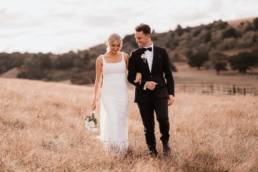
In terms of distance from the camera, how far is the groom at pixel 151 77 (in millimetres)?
6875

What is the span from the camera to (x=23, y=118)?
354 inches

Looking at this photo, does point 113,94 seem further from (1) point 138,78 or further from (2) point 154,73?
(2) point 154,73

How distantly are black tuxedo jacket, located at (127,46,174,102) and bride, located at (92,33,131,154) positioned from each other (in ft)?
0.67

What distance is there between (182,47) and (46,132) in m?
108

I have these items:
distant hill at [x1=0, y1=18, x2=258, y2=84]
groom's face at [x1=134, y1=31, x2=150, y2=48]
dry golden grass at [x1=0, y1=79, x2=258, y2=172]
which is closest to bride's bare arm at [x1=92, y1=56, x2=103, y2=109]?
groom's face at [x1=134, y1=31, x2=150, y2=48]

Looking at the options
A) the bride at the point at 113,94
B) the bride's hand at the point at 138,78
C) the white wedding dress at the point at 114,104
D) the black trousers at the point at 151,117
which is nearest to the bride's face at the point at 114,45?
the bride at the point at 113,94

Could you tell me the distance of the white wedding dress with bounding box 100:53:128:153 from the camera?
711 centimetres

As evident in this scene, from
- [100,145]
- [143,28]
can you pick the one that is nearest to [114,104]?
[100,145]

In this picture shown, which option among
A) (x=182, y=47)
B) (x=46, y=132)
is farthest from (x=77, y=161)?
(x=182, y=47)

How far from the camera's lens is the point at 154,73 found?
22.8ft

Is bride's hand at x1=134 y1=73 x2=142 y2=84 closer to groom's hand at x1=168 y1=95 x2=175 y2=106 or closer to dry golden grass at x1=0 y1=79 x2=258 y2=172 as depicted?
groom's hand at x1=168 y1=95 x2=175 y2=106

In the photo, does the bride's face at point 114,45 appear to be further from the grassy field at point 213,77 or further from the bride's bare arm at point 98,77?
the grassy field at point 213,77

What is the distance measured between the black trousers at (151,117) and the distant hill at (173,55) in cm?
7535

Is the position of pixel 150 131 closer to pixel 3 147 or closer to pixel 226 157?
pixel 226 157
